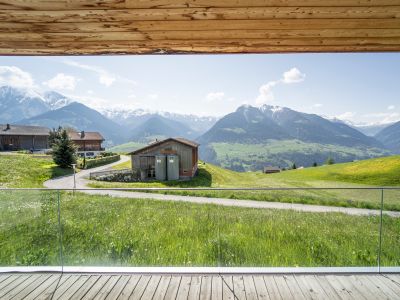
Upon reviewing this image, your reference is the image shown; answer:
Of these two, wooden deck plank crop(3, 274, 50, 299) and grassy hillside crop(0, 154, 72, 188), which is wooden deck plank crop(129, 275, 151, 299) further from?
grassy hillside crop(0, 154, 72, 188)

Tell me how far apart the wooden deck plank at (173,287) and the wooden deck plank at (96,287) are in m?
0.86

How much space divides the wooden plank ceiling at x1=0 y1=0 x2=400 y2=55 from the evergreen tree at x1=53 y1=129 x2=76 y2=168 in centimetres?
3210

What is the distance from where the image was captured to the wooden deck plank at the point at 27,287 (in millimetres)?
3365

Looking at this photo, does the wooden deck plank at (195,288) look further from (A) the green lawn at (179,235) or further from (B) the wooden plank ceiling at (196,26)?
(B) the wooden plank ceiling at (196,26)

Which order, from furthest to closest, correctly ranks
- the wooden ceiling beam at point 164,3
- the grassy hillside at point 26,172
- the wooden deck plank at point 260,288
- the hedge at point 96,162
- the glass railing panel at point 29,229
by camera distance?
the hedge at point 96,162 → the grassy hillside at point 26,172 → the glass railing panel at point 29,229 → the wooden deck plank at point 260,288 → the wooden ceiling beam at point 164,3

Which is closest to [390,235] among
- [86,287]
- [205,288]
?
[205,288]

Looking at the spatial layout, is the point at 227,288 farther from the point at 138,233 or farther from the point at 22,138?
the point at 22,138

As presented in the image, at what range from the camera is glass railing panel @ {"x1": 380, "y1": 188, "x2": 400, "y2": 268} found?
3.81m

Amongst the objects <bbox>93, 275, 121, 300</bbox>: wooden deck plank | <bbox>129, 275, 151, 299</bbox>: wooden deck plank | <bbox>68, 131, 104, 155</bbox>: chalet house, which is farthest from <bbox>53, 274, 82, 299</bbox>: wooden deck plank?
<bbox>68, 131, 104, 155</bbox>: chalet house

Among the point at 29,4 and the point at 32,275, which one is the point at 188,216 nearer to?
the point at 32,275

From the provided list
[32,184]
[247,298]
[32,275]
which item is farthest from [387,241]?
[32,184]

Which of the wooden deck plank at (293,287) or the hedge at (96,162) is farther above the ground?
the wooden deck plank at (293,287)

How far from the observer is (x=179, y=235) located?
385 centimetres

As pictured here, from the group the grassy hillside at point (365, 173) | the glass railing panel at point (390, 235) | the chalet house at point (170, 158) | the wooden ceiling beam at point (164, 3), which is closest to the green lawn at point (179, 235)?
the glass railing panel at point (390, 235)
